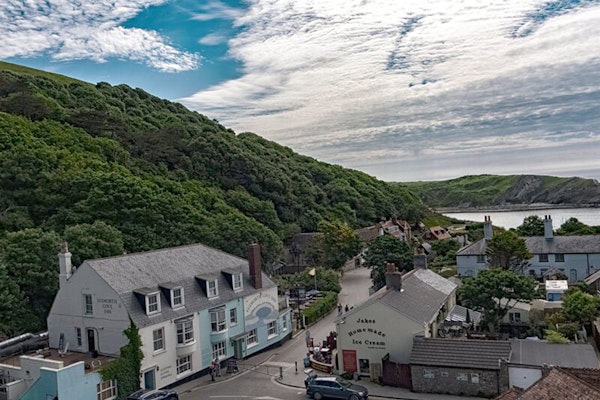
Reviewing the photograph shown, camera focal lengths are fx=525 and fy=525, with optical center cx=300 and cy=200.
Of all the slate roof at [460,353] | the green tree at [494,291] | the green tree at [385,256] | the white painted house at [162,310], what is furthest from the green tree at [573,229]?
the white painted house at [162,310]

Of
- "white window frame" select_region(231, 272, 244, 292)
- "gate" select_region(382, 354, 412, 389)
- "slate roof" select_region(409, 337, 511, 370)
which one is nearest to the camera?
"slate roof" select_region(409, 337, 511, 370)

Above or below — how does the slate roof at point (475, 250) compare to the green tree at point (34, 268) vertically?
below

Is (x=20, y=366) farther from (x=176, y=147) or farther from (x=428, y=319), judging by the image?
(x=176, y=147)

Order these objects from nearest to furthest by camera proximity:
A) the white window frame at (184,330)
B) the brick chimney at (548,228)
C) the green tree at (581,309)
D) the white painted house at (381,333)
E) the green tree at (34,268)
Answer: the white painted house at (381,333), the white window frame at (184,330), the green tree at (581,309), the green tree at (34,268), the brick chimney at (548,228)

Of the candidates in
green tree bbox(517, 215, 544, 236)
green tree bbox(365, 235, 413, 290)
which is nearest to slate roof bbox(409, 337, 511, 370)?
green tree bbox(365, 235, 413, 290)

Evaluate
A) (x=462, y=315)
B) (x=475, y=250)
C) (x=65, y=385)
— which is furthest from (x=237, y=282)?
(x=475, y=250)

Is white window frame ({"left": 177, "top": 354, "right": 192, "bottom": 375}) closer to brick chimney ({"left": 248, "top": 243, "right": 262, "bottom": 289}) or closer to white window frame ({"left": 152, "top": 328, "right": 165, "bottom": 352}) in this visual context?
white window frame ({"left": 152, "top": 328, "right": 165, "bottom": 352})

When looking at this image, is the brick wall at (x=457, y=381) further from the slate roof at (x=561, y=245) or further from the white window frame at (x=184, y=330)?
the slate roof at (x=561, y=245)

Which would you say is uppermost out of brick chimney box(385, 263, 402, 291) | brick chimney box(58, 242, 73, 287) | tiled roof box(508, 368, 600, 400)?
brick chimney box(58, 242, 73, 287)
